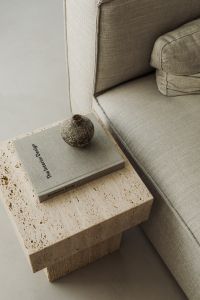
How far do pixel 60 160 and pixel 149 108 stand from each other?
1.06 ft

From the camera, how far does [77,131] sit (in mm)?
952

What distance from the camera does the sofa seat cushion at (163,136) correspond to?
98 centimetres

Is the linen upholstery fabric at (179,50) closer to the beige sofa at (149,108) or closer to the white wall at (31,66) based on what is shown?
the beige sofa at (149,108)

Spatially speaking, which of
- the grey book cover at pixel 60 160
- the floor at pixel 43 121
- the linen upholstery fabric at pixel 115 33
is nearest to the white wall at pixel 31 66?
the floor at pixel 43 121

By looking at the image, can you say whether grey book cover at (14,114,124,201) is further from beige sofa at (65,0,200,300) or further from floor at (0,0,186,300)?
floor at (0,0,186,300)

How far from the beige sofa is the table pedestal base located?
0.13 metres

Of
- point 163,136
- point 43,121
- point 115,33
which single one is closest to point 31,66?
point 43,121

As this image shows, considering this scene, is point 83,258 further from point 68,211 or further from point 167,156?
point 167,156

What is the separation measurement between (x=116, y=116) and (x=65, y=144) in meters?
0.20

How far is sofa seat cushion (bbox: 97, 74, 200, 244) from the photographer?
98cm

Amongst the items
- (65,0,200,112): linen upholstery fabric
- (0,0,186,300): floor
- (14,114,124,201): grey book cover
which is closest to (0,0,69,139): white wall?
(0,0,186,300): floor

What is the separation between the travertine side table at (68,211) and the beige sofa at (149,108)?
0.08 meters

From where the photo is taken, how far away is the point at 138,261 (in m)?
1.25

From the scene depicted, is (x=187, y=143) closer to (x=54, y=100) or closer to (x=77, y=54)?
(x=77, y=54)
